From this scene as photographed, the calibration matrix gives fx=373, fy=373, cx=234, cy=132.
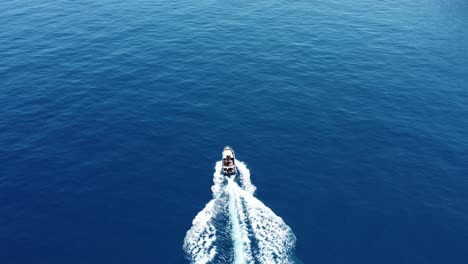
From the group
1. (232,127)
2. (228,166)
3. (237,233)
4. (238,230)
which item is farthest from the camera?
(232,127)

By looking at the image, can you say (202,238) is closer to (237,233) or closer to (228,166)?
(237,233)

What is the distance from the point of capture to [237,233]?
71.4 m

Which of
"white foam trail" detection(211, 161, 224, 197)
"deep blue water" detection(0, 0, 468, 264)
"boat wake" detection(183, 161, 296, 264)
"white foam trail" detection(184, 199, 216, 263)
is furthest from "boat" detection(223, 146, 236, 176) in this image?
"white foam trail" detection(184, 199, 216, 263)

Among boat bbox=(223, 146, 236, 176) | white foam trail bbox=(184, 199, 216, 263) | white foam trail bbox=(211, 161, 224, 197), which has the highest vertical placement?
boat bbox=(223, 146, 236, 176)

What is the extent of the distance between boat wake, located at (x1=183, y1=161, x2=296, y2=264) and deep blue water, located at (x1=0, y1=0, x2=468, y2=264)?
9.08 ft

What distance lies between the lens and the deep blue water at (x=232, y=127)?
74625 mm

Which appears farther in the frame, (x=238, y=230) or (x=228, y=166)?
(x=228, y=166)

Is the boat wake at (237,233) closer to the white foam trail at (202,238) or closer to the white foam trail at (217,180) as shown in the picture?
the white foam trail at (202,238)

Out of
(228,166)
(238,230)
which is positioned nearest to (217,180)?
(228,166)

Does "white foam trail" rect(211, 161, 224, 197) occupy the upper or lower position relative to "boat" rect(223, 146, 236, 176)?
lower

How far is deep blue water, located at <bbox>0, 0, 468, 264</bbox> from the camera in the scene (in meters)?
74.6

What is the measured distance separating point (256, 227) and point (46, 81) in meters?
85.9

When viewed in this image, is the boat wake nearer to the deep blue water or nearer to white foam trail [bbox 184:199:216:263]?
white foam trail [bbox 184:199:216:263]

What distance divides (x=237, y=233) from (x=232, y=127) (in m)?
37.0
